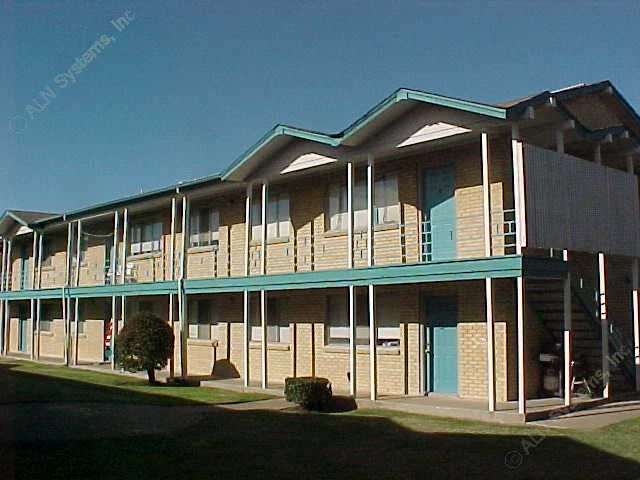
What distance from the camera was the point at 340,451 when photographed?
1196 centimetres

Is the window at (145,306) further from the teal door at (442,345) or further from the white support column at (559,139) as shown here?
the white support column at (559,139)

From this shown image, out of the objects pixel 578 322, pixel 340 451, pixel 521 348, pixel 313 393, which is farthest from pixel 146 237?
pixel 340 451

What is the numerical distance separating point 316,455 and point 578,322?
8585 millimetres

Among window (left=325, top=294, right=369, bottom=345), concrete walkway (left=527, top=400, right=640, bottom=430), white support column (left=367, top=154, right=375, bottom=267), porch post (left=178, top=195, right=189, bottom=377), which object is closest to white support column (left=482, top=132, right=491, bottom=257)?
white support column (left=367, top=154, right=375, bottom=267)

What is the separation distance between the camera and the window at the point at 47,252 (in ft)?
118

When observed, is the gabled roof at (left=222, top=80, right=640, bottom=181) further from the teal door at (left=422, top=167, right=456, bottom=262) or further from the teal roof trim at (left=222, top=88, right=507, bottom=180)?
the teal door at (left=422, top=167, right=456, bottom=262)

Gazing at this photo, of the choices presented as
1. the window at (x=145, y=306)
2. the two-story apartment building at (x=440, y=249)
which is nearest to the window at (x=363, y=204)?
the two-story apartment building at (x=440, y=249)

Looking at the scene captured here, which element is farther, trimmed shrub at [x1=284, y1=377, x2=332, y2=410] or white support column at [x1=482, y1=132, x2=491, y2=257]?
trimmed shrub at [x1=284, y1=377, x2=332, y2=410]

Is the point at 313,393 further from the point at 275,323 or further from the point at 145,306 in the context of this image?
the point at 145,306

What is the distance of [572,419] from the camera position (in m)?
14.7

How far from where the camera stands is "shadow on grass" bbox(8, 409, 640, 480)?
10.3 metres

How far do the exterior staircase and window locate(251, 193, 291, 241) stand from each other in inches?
299

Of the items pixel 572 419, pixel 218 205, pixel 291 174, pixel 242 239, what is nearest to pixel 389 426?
pixel 572 419

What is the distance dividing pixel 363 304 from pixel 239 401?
400cm
